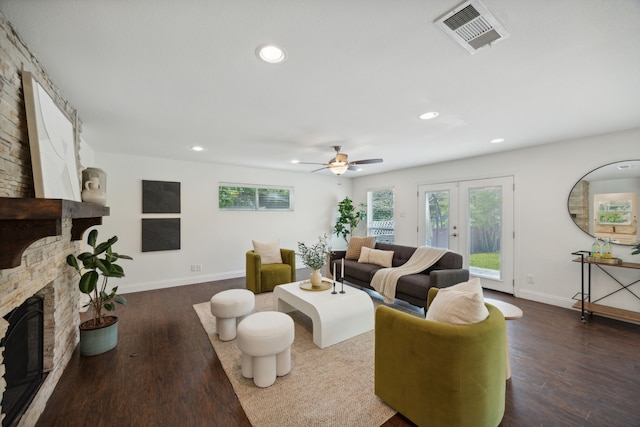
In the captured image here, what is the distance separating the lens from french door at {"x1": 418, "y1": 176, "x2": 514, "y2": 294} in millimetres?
4273

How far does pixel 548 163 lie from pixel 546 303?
2.08m

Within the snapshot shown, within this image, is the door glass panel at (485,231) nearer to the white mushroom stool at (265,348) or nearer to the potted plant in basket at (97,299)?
the white mushroom stool at (265,348)

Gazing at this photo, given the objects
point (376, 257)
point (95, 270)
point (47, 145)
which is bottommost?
point (376, 257)

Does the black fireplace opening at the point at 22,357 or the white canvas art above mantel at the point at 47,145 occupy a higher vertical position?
the white canvas art above mantel at the point at 47,145

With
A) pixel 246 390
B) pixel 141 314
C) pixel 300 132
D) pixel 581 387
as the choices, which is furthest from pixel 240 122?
pixel 581 387

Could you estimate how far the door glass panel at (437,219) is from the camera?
200 inches

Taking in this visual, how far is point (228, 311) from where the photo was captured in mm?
2695

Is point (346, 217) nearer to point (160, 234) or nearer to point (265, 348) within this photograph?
point (160, 234)

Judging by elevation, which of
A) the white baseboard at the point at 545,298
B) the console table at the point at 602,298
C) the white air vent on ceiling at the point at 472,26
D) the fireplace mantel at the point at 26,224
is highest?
the white air vent on ceiling at the point at 472,26

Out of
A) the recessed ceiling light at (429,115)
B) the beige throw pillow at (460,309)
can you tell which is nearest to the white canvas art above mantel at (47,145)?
the beige throw pillow at (460,309)

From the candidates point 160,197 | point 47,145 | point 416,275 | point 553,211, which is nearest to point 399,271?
point 416,275

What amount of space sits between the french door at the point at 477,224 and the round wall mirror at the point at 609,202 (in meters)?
0.81

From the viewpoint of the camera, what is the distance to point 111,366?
229 centimetres

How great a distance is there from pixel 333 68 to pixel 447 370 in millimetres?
2057
